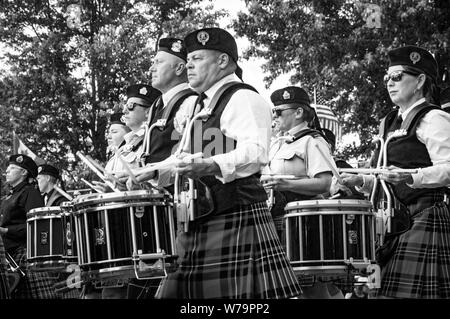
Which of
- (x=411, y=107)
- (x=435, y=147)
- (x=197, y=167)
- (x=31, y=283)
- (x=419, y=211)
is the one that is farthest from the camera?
(x=31, y=283)

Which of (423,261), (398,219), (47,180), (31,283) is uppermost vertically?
(47,180)

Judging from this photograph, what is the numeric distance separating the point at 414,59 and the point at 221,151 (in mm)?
1762

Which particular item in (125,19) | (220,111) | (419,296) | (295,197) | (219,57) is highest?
(125,19)

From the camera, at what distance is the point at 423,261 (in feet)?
18.5

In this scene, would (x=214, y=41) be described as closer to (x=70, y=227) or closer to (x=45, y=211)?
(x=70, y=227)

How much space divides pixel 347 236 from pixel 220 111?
5.04 feet

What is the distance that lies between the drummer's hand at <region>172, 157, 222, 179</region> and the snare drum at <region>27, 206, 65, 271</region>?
17.5 feet

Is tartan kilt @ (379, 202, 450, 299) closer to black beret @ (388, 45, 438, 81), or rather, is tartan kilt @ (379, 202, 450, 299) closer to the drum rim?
black beret @ (388, 45, 438, 81)

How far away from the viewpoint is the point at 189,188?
4.88m

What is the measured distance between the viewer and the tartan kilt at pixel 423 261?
5648 mm

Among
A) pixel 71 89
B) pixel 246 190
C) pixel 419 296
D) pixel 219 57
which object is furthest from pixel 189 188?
pixel 71 89

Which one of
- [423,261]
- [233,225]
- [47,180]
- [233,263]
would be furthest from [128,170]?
[47,180]

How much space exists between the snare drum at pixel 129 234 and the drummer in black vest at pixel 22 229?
562cm
